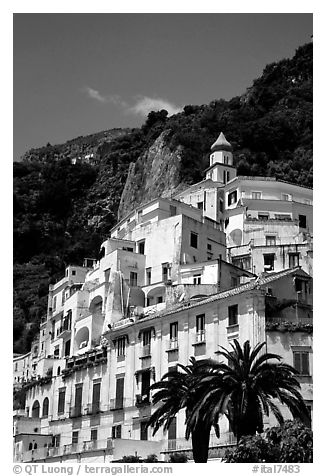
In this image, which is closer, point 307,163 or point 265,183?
point 265,183

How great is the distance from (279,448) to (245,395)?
3.90 m

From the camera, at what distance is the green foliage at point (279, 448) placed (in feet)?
81.2

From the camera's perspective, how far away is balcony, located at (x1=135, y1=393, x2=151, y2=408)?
130 feet

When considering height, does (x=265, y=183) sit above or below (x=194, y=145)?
below

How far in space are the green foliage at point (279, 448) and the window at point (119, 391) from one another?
1596 centimetres

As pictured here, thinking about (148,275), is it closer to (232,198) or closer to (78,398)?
(78,398)

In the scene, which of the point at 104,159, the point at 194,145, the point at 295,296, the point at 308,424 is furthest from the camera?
the point at 104,159

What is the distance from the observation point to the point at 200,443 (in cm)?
3075

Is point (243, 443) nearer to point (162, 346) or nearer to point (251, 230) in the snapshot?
point (162, 346)

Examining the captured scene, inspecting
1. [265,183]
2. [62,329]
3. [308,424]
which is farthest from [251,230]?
[308,424]

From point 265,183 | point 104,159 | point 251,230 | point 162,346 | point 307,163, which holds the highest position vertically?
point 104,159

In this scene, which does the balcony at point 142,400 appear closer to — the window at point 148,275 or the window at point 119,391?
the window at point 119,391

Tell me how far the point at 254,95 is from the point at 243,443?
251 feet

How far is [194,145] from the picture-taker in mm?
85625
